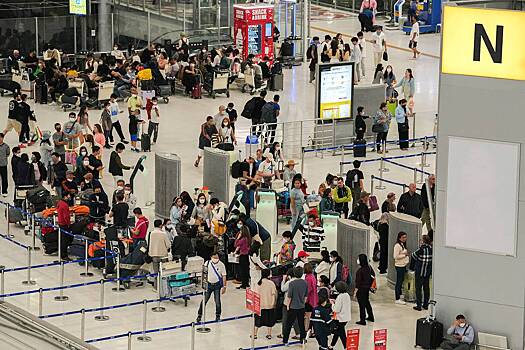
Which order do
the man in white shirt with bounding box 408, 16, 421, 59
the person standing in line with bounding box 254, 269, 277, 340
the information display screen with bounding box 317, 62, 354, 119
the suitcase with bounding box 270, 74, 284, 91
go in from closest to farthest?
the person standing in line with bounding box 254, 269, 277, 340
the information display screen with bounding box 317, 62, 354, 119
the suitcase with bounding box 270, 74, 284, 91
the man in white shirt with bounding box 408, 16, 421, 59

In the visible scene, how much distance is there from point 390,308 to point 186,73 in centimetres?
1755

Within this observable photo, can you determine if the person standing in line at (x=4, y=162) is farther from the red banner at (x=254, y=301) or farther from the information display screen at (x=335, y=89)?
the red banner at (x=254, y=301)

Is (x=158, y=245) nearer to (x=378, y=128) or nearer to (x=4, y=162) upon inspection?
(x=4, y=162)

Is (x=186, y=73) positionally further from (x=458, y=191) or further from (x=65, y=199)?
(x=458, y=191)

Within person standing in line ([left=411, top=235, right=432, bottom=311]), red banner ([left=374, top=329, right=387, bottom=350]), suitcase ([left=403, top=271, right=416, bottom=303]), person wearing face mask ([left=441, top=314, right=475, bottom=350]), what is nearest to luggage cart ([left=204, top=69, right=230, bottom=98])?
suitcase ([left=403, top=271, right=416, bottom=303])

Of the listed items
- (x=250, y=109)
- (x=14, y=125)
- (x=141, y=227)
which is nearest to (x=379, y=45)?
(x=250, y=109)

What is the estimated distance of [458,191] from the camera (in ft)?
55.4

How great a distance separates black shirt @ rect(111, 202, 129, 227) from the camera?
829 inches

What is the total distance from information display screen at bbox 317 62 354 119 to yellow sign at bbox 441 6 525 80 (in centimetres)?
1260

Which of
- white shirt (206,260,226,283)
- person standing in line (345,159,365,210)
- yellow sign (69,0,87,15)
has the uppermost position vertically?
yellow sign (69,0,87,15)

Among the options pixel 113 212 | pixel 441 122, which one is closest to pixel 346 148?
pixel 113 212

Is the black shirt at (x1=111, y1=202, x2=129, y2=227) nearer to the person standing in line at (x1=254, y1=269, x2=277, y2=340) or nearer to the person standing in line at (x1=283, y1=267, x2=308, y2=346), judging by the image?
the person standing in line at (x1=254, y1=269, x2=277, y2=340)

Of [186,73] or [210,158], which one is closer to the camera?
[210,158]

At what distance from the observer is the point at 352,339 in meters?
15.1
